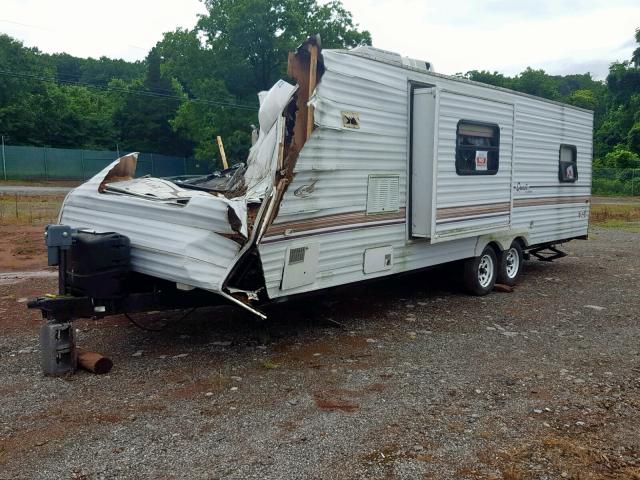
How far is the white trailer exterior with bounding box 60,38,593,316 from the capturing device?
5.15 meters

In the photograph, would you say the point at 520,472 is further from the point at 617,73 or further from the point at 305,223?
the point at 617,73

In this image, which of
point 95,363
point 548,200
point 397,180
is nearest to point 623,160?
point 548,200

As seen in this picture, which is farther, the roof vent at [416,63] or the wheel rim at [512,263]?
the wheel rim at [512,263]

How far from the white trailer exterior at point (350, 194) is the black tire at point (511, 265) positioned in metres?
0.25

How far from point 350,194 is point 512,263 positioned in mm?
4361

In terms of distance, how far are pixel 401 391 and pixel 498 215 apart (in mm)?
4287

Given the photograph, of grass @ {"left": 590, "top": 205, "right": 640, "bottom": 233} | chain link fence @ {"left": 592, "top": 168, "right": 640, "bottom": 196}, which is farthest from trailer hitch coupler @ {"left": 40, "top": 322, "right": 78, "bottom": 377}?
chain link fence @ {"left": 592, "top": 168, "right": 640, "bottom": 196}

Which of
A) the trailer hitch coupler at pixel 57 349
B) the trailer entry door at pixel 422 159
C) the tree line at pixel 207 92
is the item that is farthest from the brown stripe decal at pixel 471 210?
the tree line at pixel 207 92

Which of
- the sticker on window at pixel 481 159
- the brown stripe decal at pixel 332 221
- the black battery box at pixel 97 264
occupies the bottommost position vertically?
the black battery box at pixel 97 264

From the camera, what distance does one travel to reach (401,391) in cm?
486

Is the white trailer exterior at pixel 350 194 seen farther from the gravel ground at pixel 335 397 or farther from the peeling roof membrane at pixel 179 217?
the gravel ground at pixel 335 397

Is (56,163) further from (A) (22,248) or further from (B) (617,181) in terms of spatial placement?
(B) (617,181)

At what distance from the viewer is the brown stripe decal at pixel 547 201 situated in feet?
29.7

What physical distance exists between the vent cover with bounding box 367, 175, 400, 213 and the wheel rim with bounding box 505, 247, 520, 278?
3305mm
